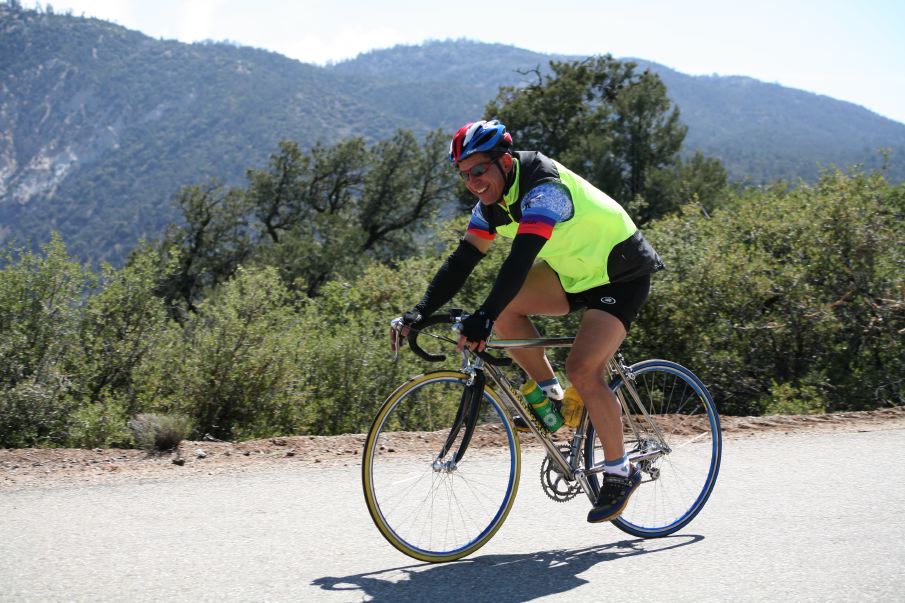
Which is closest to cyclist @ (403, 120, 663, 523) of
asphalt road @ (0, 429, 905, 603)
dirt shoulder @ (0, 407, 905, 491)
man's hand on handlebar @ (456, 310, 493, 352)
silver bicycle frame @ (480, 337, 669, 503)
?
→ man's hand on handlebar @ (456, 310, 493, 352)

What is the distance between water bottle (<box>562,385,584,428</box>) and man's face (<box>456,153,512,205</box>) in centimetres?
114

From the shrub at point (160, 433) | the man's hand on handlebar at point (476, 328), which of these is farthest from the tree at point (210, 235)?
the man's hand on handlebar at point (476, 328)

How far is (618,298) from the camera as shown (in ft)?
13.9

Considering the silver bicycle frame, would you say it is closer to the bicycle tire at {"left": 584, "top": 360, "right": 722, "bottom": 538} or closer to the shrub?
the bicycle tire at {"left": 584, "top": 360, "right": 722, "bottom": 538}

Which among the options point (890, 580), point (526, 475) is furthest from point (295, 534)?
point (890, 580)

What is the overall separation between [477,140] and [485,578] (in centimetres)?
205

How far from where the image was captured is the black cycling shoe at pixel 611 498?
13.7 ft

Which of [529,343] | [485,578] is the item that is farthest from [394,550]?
[529,343]

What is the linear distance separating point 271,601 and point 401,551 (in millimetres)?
714

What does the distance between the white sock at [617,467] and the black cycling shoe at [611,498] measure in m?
→ 0.02

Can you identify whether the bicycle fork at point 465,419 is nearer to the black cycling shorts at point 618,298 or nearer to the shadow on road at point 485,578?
the shadow on road at point 485,578

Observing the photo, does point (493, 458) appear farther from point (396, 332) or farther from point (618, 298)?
point (618, 298)

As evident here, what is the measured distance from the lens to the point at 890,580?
374 centimetres

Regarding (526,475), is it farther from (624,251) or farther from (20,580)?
(20,580)
